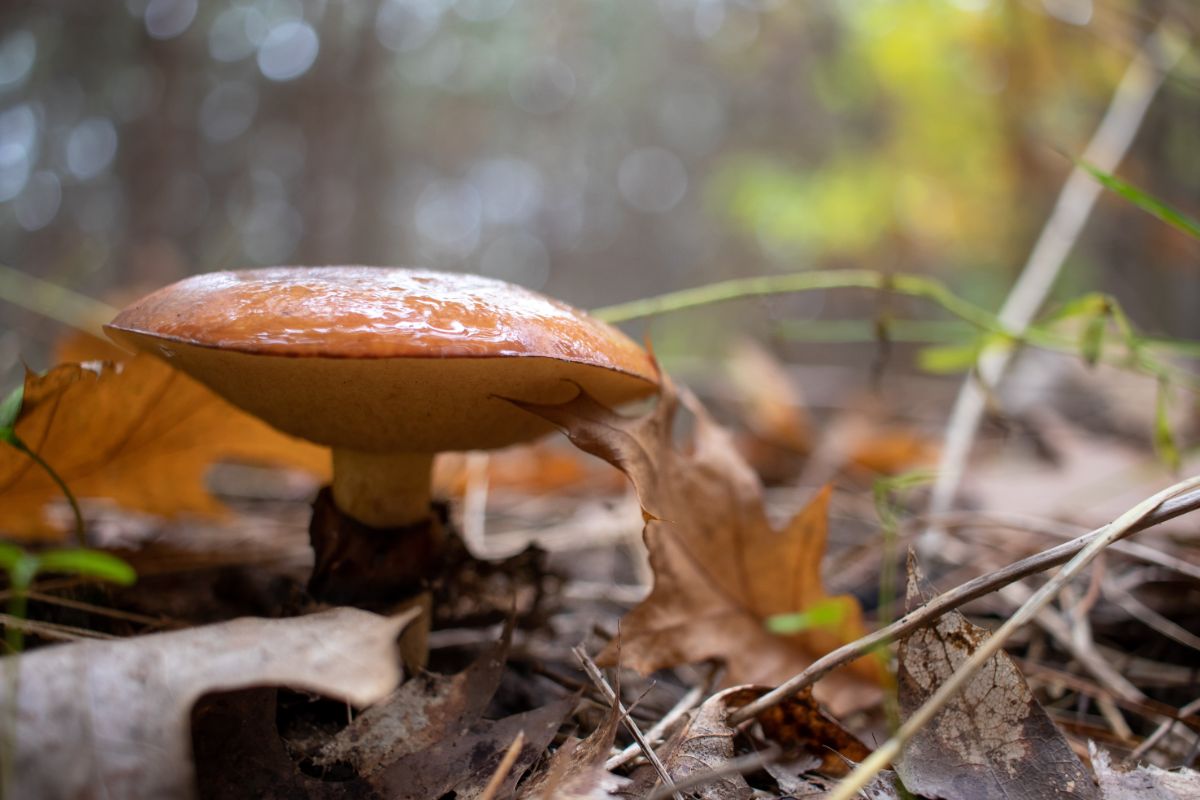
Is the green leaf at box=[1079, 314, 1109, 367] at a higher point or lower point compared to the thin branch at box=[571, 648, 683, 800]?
higher

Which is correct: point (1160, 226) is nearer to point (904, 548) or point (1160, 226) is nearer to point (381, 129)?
point (904, 548)

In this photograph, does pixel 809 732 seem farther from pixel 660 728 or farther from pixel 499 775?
pixel 499 775

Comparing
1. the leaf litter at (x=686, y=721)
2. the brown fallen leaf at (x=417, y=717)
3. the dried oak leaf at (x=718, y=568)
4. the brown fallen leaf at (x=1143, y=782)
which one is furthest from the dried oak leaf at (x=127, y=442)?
the brown fallen leaf at (x=1143, y=782)

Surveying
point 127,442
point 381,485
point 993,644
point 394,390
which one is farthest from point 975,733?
point 127,442

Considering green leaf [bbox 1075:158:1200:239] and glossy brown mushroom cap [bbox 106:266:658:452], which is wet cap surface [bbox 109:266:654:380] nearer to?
glossy brown mushroom cap [bbox 106:266:658:452]

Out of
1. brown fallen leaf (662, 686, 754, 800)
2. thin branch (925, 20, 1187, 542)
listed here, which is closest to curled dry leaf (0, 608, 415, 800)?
brown fallen leaf (662, 686, 754, 800)
